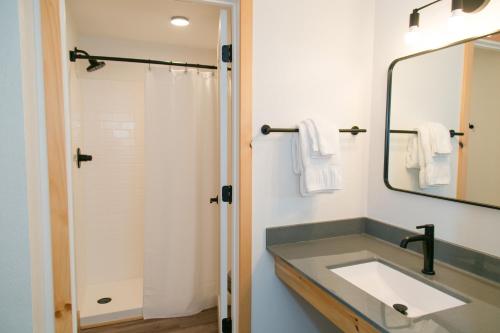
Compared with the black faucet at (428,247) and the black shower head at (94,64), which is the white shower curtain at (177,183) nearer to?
the black shower head at (94,64)

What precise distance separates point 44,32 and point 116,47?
1.78m

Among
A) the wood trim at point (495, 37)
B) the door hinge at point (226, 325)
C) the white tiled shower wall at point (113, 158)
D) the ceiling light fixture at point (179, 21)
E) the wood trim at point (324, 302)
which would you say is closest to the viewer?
the wood trim at point (324, 302)

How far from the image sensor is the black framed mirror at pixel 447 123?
1.18 m

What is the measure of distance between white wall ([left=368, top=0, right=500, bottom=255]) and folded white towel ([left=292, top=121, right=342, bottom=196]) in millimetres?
345

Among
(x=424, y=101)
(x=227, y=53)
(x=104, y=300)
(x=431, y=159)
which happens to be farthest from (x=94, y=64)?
(x=431, y=159)

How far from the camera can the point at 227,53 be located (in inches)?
62.8

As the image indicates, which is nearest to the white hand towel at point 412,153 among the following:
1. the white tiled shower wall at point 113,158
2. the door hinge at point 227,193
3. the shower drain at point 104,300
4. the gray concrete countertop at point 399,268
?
the gray concrete countertop at point 399,268

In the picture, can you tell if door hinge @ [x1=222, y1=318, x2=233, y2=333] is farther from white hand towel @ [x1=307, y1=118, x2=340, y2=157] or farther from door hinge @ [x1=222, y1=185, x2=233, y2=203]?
white hand towel @ [x1=307, y1=118, x2=340, y2=157]

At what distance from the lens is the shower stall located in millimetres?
2418

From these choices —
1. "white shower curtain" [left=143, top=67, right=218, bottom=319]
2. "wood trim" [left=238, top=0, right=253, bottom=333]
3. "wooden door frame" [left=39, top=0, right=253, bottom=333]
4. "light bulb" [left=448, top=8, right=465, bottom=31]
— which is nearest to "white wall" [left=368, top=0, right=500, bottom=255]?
"light bulb" [left=448, top=8, right=465, bottom=31]

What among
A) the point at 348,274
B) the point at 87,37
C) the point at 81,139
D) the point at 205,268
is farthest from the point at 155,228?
the point at 87,37

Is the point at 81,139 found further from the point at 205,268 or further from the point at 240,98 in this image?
the point at 240,98

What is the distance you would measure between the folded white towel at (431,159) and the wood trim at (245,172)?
85cm

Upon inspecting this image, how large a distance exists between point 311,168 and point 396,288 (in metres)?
0.66
